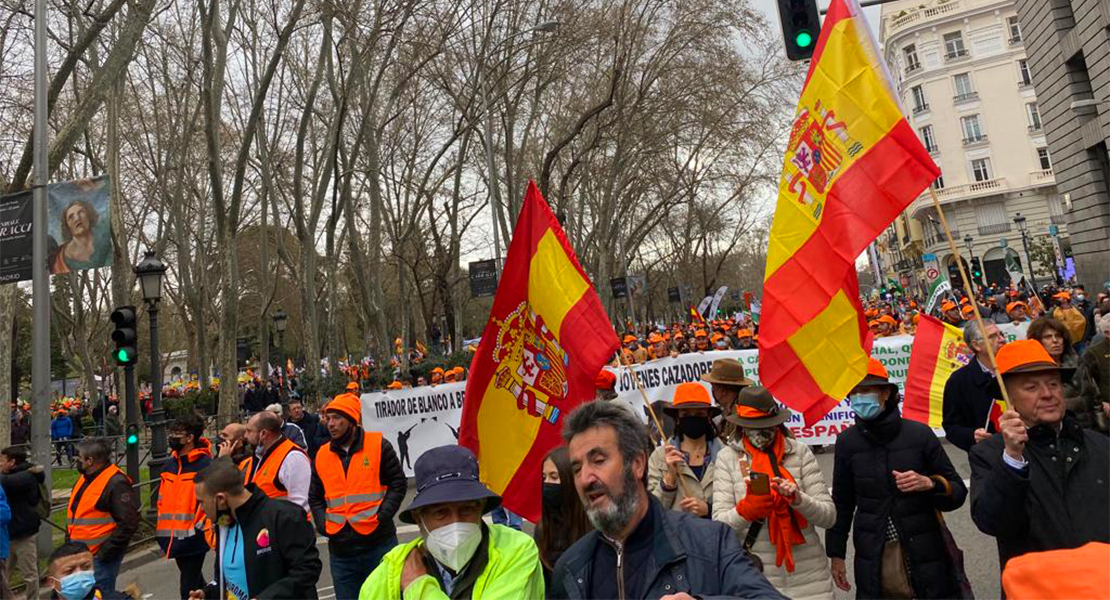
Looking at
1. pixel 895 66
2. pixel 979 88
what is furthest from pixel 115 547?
pixel 895 66

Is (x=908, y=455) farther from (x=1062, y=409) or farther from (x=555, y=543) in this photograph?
(x=555, y=543)

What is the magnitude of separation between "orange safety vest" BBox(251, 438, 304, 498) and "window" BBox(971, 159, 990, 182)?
6147 centimetres

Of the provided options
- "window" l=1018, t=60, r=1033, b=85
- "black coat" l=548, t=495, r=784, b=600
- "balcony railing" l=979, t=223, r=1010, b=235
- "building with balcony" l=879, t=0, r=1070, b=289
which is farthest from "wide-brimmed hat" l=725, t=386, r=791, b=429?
"window" l=1018, t=60, r=1033, b=85

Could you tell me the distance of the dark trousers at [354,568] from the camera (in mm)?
5520

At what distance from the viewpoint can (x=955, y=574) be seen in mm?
3752

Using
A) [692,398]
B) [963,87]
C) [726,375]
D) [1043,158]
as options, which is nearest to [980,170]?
[1043,158]

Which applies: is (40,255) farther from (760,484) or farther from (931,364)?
(931,364)

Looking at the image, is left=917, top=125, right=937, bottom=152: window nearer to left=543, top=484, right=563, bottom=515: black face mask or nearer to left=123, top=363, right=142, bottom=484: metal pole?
left=123, top=363, right=142, bottom=484: metal pole

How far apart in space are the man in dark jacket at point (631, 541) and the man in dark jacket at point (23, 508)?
23.4ft

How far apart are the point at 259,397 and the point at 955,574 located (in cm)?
2456

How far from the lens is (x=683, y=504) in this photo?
3822 millimetres

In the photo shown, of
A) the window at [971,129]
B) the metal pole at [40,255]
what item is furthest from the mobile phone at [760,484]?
the window at [971,129]

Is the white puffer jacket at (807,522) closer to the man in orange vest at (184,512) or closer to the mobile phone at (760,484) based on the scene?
the mobile phone at (760,484)

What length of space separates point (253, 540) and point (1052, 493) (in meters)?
3.60
